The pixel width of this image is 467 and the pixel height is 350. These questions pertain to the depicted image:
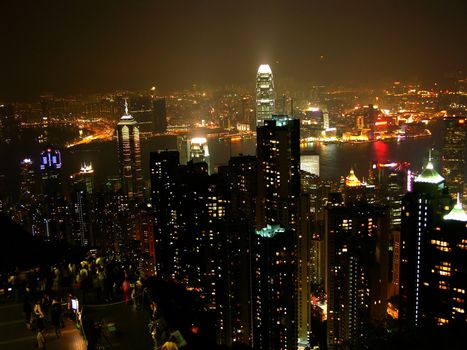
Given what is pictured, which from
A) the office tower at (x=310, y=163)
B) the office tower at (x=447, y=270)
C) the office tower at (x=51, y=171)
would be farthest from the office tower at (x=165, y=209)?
the office tower at (x=447, y=270)

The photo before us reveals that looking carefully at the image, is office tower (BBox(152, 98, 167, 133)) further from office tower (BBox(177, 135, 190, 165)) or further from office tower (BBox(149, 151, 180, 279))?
office tower (BBox(149, 151, 180, 279))

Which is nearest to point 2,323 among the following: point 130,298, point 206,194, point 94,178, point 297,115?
point 130,298

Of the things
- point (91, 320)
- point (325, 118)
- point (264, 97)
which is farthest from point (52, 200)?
point (91, 320)

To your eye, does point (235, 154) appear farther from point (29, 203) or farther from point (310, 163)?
point (29, 203)

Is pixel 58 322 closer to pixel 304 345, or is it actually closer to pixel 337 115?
pixel 304 345

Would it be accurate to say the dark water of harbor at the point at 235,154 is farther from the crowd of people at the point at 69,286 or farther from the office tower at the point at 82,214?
the crowd of people at the point at 69,286

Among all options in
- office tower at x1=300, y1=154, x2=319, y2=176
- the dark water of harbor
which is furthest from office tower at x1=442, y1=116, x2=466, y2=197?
office tower at x1=300, y1=154, x2=319, y2=176
